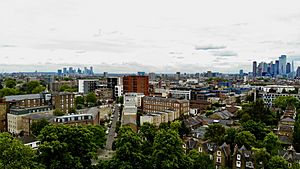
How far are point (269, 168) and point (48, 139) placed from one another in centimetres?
1553

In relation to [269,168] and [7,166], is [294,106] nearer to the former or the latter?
[269,168]

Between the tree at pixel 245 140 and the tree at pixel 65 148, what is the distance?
12922mm

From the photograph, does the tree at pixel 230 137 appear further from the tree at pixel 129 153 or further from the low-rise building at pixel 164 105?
the low-rise building at pixel 164 105

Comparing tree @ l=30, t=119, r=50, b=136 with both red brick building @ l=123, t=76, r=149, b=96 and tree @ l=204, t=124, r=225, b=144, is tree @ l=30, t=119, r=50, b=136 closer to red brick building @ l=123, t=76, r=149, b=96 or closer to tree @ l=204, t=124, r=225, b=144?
tree @ l=204, t=124, r=225, b=144

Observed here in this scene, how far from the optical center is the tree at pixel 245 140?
85.2ft

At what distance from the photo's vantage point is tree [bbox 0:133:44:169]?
55.8 feet

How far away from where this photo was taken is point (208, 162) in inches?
859

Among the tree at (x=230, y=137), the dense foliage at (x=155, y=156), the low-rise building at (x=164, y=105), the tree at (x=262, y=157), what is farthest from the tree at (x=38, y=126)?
the low-rise building at (x=164, y=105)

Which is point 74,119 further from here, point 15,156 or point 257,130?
point 257,130

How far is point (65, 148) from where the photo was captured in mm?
19766

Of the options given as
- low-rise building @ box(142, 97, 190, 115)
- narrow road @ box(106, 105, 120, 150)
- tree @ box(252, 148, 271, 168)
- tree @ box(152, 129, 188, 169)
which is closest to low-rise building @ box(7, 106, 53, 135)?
narrow road @ box(106, 105, 120, 150)

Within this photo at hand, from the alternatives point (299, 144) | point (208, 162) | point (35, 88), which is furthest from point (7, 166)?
point (35, 88)

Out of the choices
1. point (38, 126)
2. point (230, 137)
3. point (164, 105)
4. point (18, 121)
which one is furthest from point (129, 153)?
point (164, 105)

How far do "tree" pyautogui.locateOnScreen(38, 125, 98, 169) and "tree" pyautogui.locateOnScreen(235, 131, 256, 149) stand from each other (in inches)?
509
